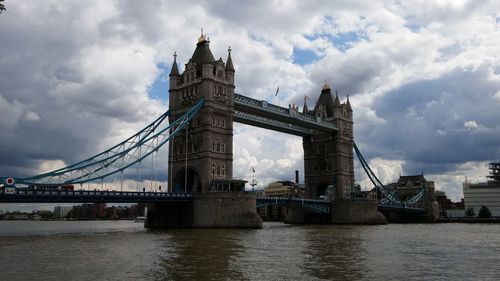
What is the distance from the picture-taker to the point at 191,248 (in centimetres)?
3678

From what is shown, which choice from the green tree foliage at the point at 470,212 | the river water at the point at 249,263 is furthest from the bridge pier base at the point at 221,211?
the green tree foliage at the point at 470,212

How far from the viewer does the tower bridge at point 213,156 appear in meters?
69.1

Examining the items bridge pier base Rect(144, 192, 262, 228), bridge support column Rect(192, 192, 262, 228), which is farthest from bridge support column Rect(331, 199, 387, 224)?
bridge support column Rect(192, 192, 262, 228)

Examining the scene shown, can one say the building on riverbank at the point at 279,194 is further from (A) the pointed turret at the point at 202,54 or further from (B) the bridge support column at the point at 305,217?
(A) the pointed turret at the point at 202,54

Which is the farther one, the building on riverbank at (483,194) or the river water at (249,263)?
the building on riverbank at (483,194)

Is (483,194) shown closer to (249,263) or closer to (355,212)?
(355,212)

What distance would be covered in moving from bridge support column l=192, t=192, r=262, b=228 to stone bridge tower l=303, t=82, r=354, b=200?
1795 inches

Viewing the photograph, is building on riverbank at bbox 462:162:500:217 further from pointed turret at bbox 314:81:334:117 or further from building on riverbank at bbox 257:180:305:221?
pointed turret at bbox 314:81:334:117

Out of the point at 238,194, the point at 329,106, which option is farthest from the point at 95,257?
the point at 329,106

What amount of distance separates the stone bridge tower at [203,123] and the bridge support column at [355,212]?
1294 inches

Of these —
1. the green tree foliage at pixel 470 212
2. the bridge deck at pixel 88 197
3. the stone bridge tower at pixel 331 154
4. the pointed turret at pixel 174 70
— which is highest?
the pointed turret at pixel 174 70

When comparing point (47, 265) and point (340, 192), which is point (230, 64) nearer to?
point (340, 192)

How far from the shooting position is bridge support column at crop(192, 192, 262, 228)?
225ft

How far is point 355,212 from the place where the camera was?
10112cm
